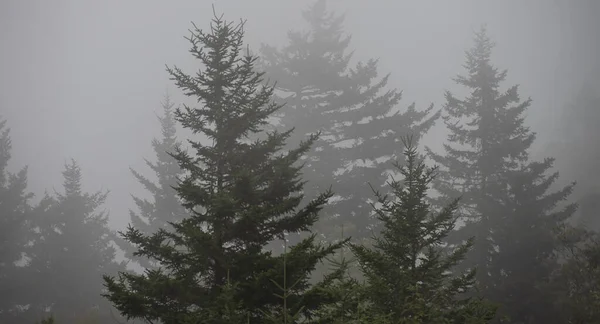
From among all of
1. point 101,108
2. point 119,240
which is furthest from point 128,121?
point 119,240

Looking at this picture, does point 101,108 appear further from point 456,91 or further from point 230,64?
point 230,64

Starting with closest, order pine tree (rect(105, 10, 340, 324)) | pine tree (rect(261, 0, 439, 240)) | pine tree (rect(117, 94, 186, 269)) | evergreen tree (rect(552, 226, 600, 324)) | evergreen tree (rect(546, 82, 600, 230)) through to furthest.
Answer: pine tree (rect(105, 10, 340, 324))
evergreen tree (rect(552, 226, 600, 324))
pine tree (rect(261, 0, 439, 240))
pine tree (rect(117, 94, 186, 269))
evergreen tree (rect(546, 82, 600, 230))

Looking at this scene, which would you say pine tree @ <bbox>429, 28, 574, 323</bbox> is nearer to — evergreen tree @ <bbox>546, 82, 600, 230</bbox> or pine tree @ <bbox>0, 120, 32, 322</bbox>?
evergreen tree @ <bbox>546, 82, 600, 230</bbox>

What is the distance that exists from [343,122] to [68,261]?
22.3m

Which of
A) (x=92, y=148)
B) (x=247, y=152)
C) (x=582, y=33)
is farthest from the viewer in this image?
(x=92, y=148)

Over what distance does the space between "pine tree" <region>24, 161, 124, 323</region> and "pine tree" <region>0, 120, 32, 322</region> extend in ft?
2.87

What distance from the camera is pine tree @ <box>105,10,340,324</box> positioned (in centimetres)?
683

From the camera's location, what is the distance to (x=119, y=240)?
3322 centimetres

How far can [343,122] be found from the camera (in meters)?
26.9

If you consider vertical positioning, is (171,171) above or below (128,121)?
below

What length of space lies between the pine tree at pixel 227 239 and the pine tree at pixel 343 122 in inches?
541

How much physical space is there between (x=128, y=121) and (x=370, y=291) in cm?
15691

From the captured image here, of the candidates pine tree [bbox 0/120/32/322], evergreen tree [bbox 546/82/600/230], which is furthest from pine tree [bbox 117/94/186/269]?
evergreen tree [bbox 546/82/600/230]

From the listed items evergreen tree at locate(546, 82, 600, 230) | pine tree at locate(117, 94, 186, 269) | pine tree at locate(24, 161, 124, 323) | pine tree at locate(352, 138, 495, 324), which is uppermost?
evergreen tree at locate(546, 82, 600, 230)
